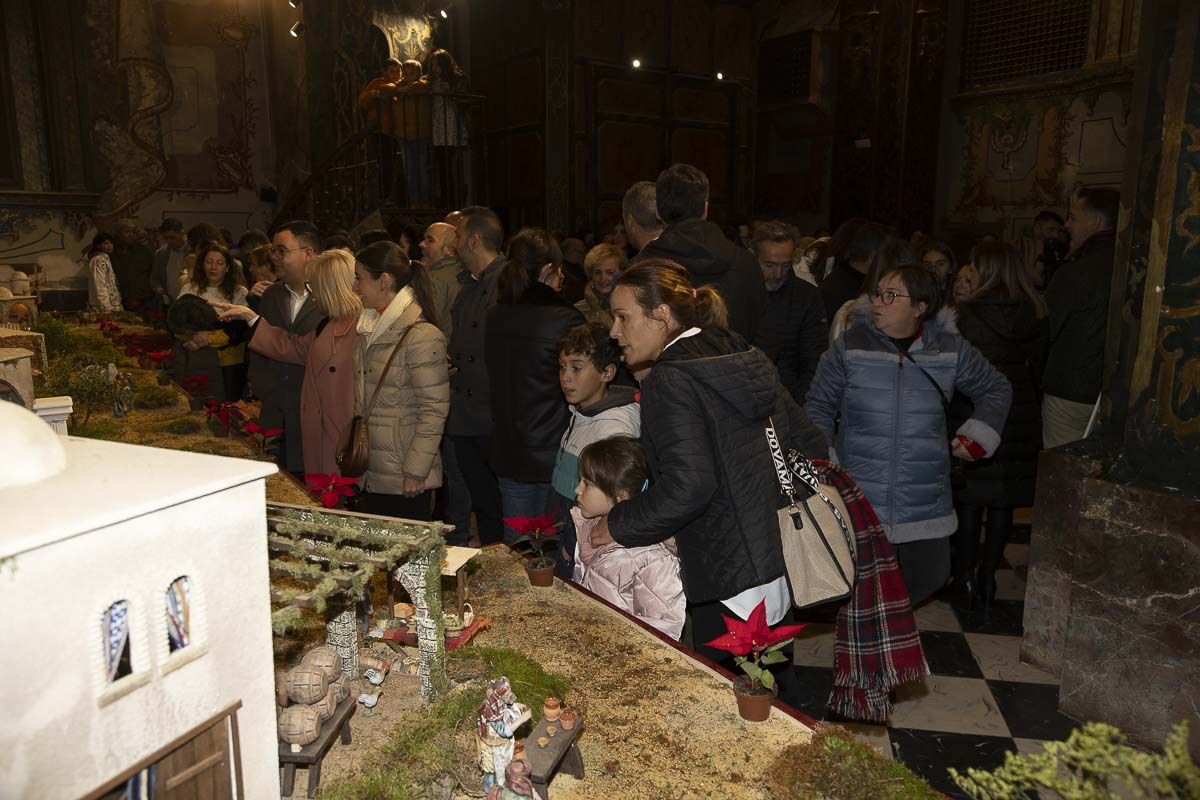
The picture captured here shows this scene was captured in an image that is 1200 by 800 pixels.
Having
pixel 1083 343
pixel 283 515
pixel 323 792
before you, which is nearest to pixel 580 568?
pixel 283 515

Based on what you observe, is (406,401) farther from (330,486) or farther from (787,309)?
(787,309)

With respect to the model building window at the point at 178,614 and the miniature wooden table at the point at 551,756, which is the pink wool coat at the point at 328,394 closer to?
the miniature wooden table at the point at 551,756

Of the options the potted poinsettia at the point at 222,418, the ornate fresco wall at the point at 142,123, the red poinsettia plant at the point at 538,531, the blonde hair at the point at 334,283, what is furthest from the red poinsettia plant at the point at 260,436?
the ornate fresco wall at the point at 142,123

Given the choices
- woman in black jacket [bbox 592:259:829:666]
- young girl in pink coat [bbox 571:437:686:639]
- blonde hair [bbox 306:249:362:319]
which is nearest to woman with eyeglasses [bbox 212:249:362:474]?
blonde hair [bbox 306:249:362:319]

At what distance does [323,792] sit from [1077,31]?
11.6 metres

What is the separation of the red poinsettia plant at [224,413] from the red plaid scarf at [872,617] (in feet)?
9.29

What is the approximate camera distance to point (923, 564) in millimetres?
3387

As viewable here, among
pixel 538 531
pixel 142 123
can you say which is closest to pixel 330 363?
pixel 538 531

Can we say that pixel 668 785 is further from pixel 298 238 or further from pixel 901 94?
pixel 901 94

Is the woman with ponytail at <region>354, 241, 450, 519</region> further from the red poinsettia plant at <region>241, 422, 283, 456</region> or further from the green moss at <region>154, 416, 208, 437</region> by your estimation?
the green moss at <region>154, 416, 208, 437</region>

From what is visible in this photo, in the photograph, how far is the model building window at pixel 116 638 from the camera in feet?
3.45

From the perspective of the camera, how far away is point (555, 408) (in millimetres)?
3914

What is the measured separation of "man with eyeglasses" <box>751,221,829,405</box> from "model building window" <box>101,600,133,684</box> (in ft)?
12.3

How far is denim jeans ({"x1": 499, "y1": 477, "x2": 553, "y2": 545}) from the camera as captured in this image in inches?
158
